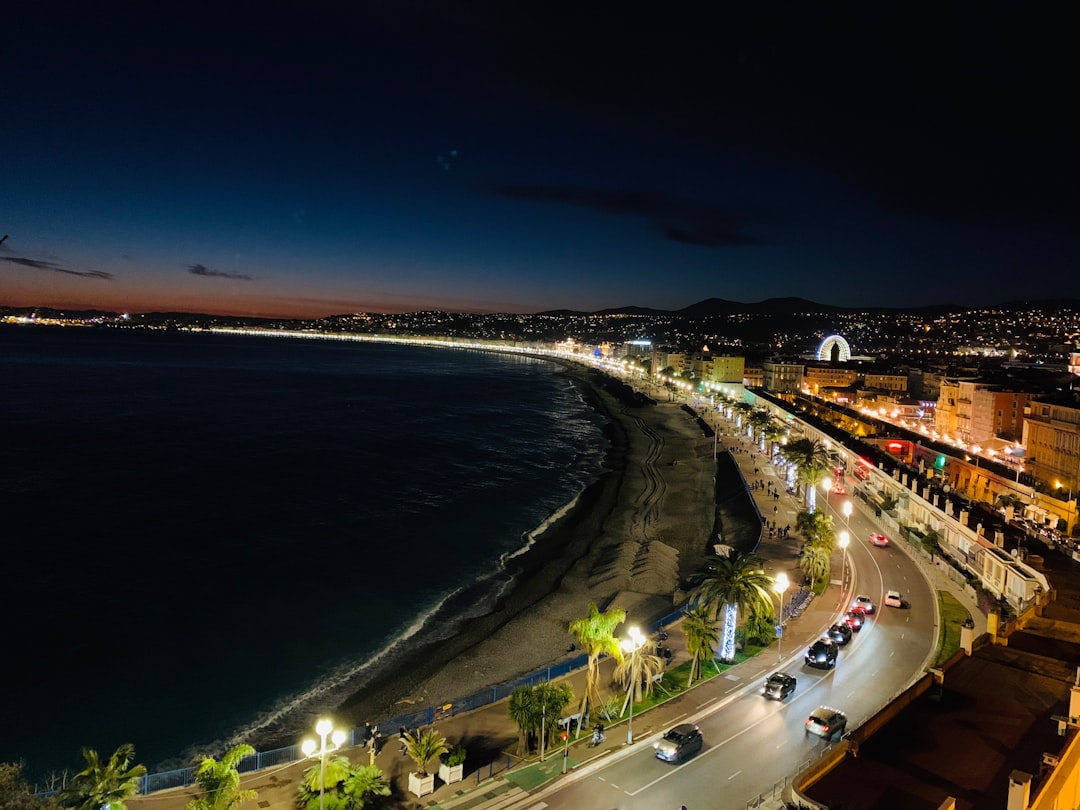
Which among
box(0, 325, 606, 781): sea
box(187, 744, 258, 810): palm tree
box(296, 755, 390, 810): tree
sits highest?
box(187, 744, 258, 810): palm tree

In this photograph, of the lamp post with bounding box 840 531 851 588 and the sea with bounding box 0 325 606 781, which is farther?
the lamp post with bounding box 840 531 851 588

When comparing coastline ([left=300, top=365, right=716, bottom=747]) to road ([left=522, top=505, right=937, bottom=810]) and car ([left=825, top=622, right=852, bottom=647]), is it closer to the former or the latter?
car ([left=825, top=622, right=852, bottom=647])

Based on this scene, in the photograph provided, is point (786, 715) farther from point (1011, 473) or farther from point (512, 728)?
point (1011, 473)

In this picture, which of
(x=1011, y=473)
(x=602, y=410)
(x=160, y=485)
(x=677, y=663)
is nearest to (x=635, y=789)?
(x=677, y=663)

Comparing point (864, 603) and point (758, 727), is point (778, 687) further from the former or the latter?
point (864, 603)

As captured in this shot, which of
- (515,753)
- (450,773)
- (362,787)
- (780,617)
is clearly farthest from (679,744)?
(780,617)

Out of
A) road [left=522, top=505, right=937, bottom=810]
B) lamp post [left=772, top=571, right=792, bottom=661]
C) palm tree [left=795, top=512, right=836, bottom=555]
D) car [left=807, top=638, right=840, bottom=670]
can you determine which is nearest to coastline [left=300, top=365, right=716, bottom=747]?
palm tree [left=795, top=512, right=836, bottom=555]

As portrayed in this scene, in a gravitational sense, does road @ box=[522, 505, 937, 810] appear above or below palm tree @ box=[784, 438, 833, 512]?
below
